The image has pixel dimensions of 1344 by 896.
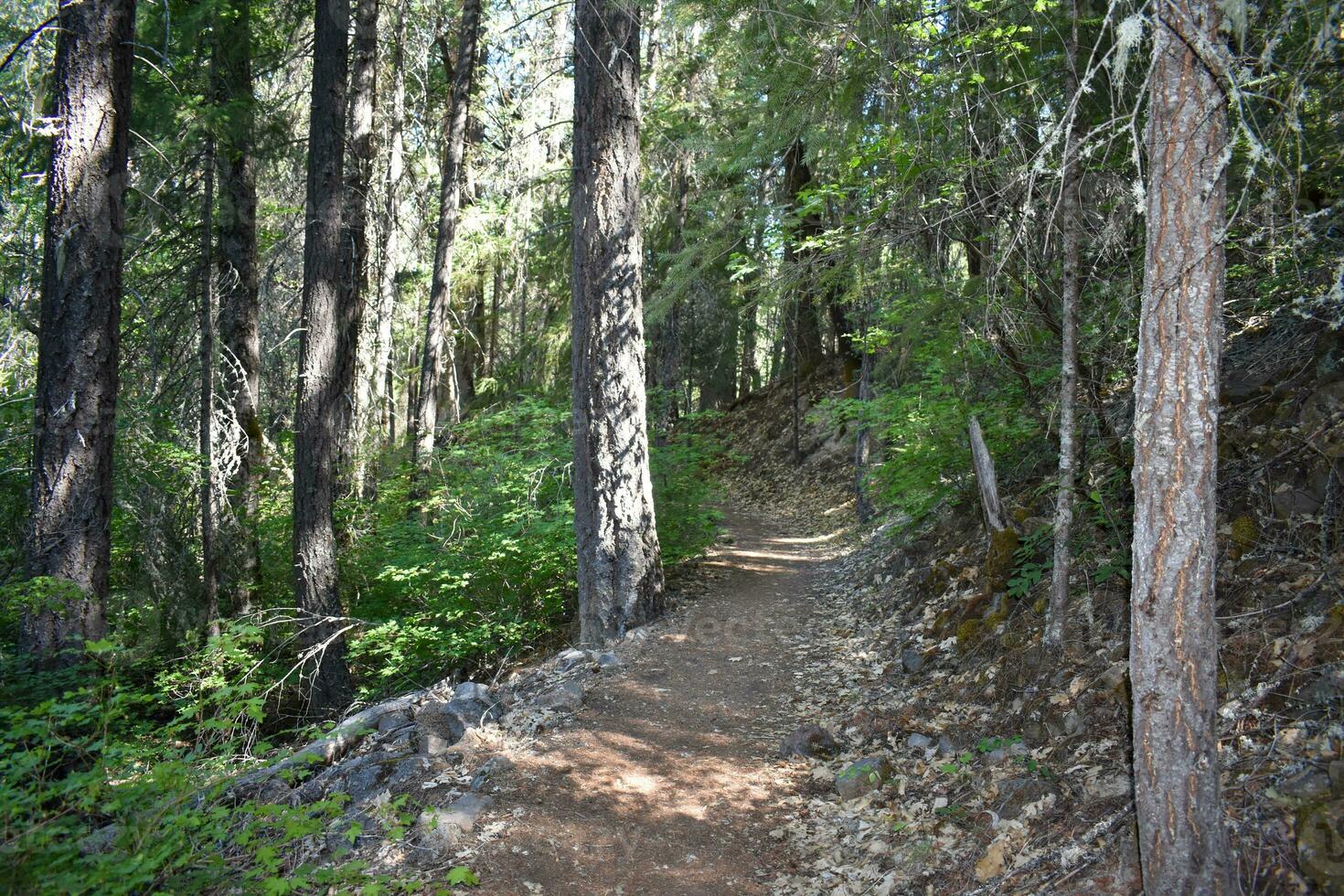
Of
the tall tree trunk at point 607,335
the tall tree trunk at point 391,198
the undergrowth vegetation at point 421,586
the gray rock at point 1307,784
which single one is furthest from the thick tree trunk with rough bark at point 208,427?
the gray rock at point 1307,784

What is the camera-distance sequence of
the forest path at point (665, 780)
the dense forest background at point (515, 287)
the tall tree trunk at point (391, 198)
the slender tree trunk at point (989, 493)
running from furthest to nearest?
the tall tree trunk at point (391, 198) → the slender tree trunk at point (989, 493) → the forest path at point (665, 780) → the dense forest background at point (515, 287)

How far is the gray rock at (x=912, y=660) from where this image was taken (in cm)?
647

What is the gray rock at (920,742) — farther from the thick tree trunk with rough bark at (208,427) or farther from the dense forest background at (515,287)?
the thick tree trunk with rough bark at (208,427)

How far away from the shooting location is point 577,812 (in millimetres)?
4914

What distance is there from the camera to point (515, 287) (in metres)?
17.2

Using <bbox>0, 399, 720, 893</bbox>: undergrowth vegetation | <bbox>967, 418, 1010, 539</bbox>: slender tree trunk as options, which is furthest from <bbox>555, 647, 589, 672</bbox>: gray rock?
<bbox>967, 418, 1010, 539</bbox>: slender tree trunk

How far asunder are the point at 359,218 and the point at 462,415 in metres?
9.55

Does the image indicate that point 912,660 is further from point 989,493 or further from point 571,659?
point 571,659

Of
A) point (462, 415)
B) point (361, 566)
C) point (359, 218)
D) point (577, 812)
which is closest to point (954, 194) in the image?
point (577, 812)

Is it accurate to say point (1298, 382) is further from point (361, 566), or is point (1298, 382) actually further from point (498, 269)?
point (498, 269)

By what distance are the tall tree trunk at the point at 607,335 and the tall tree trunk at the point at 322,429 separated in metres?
2.87

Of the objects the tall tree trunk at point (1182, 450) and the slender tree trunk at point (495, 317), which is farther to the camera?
the slender tree trunk at point (495, 317)


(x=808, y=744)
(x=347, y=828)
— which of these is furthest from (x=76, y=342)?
(x=808, y=744)

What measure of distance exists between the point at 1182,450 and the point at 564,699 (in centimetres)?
483
